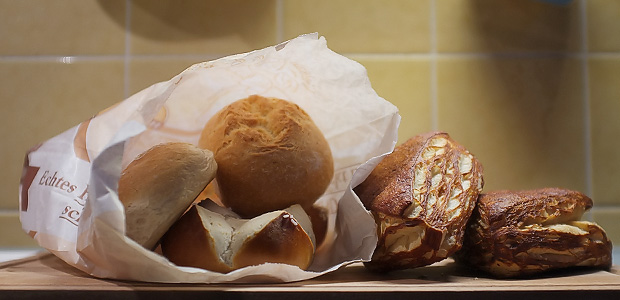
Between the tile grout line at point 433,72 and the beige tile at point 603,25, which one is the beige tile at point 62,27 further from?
the beige tile at point 603,25

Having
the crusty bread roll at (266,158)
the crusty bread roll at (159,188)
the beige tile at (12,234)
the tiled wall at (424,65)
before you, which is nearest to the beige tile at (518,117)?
the tiled wall at (424,65)

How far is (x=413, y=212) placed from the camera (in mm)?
496

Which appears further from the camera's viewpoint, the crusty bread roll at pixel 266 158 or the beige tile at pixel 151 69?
the beige tile at pixel 151 69

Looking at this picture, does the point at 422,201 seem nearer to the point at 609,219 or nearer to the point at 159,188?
the point at 159,188

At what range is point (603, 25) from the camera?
0.90 meters

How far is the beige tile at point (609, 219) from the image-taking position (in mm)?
883

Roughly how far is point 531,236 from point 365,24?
505mm

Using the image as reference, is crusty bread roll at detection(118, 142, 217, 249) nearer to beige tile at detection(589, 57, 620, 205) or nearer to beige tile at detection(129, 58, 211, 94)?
beige tile at detection(129, 58, 211, 94)

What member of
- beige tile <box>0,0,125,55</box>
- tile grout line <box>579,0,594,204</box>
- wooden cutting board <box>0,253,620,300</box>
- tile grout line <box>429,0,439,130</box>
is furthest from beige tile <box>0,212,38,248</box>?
tile grout line <box>579,0,594,204</box>

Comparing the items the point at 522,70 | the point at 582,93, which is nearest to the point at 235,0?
the point at 522,70

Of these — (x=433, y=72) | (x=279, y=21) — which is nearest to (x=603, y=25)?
(x=433, y=72)

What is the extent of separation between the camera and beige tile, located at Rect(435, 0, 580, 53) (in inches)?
35.3

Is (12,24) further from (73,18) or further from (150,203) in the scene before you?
(150,203)

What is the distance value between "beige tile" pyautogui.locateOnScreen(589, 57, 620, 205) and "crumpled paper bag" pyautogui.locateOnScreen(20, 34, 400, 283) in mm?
455
